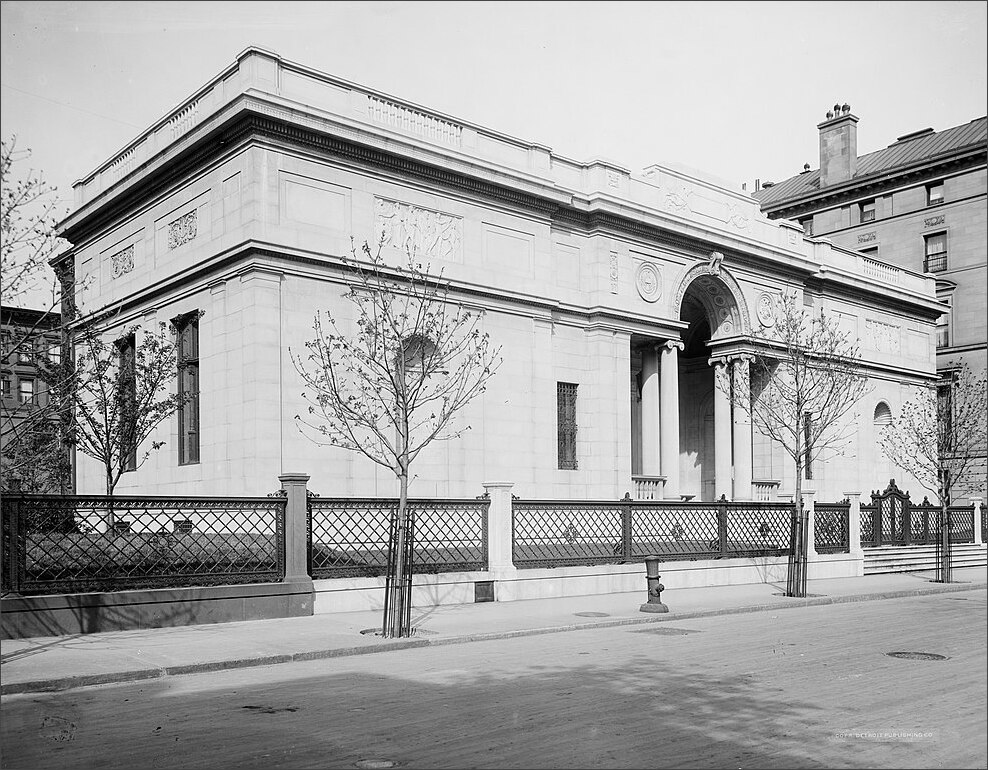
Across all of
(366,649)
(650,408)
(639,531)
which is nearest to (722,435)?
(650,408)

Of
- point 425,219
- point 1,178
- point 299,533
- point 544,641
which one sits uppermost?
point 425,219

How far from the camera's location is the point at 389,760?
7.06 meters

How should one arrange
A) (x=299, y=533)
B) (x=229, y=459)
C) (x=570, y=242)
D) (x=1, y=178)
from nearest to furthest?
(x=1, y=178) < (x=299, y=533) < (x=229, y=459) < (x=570, y=242)

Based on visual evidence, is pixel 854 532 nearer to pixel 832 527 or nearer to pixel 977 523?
pixel 832 527

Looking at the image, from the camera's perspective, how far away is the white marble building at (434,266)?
23.4 meters

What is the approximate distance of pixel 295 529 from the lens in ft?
54.4

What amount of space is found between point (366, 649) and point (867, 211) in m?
37.3

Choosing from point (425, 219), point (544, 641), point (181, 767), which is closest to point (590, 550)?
point (544, 641)

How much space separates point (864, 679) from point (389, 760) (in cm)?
557

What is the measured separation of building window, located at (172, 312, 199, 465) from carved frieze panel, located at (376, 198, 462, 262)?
5.60 m

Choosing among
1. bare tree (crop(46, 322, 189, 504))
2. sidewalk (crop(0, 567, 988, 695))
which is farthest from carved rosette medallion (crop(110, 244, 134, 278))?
sidewalk (crop(0, 567, 988, 695))

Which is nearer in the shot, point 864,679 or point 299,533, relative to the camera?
point 864,679

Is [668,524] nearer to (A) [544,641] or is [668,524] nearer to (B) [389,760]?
(A) [544,641]

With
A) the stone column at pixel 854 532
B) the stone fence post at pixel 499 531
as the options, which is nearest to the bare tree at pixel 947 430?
the stone column at pixel 854 532
